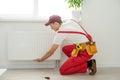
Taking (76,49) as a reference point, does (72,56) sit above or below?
below

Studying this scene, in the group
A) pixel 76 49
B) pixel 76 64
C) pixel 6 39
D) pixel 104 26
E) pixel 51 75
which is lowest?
pixel 51 75

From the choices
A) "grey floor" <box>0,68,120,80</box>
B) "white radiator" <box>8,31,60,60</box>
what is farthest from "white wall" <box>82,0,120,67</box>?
"white radiator" <box>8,31,60,60</box>

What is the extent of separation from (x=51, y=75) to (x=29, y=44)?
685 mm

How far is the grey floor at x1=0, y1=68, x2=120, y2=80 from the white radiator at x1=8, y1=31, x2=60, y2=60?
221mm

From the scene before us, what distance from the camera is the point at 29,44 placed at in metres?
3.73

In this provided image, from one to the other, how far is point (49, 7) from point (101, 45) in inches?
40.4

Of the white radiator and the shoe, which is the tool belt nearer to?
the shoe

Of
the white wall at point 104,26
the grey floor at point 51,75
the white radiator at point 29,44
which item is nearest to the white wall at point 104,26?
the white wall at point 104,26

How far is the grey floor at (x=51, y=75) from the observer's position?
3.12 meters

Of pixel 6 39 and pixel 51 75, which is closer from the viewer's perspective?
pixel 51 75

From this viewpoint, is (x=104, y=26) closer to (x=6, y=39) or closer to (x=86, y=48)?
(x=86, y=48)

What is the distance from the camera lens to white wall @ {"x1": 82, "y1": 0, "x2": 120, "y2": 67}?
3908 millimetres

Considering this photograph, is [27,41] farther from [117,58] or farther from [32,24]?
[117,58]

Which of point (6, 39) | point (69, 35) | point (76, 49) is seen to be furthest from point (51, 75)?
point (6, 39)
